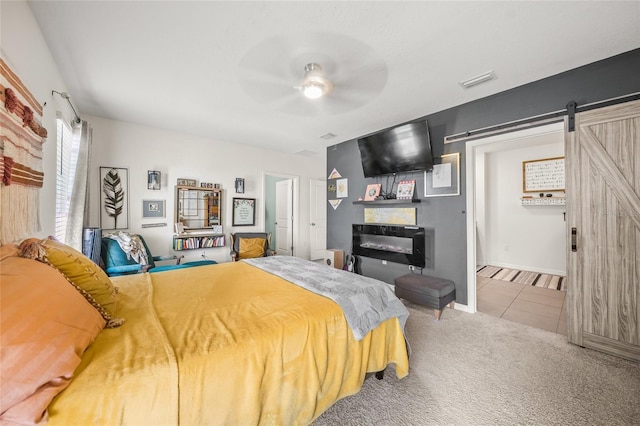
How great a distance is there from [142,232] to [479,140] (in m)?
4.97

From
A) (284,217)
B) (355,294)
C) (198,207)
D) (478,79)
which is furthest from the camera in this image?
(284,217)

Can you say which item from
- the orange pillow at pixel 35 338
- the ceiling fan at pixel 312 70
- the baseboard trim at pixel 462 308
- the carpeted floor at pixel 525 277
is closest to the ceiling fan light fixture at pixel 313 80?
the ceiling fan at pixel 312 70

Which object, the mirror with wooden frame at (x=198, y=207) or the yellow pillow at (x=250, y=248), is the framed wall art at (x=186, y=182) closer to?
the mirror with wooden frame at (x=198, y=207)

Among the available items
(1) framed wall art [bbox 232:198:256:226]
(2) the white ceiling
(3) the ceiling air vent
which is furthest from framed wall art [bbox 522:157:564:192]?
(1) framed wall art [bbox 232:198:256:226]

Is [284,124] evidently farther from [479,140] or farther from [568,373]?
[568,373]

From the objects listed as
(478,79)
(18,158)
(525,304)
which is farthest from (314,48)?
(525,304)

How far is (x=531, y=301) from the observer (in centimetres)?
336

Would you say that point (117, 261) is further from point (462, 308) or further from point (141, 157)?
point (462, 308)

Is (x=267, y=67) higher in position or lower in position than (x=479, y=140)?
higher

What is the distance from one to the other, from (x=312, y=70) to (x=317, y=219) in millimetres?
4165

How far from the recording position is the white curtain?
9.04ft

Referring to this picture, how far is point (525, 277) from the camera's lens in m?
4.44

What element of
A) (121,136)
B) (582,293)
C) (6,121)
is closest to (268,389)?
(6,121)

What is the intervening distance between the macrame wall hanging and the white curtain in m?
1.14
